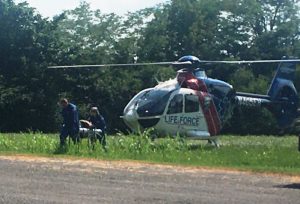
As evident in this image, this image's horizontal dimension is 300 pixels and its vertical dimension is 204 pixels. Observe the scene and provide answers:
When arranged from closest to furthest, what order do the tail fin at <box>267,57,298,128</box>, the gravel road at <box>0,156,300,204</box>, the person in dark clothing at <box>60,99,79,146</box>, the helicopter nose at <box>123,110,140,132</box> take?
1. the gravel road at <box>0,156,300,204</box>
2. the person in dark clothing at <box>60,99,79,146</box>
3. the helicopter nose at <box>123,110,140,132</box>
4. the tail fin at <box>267,57,298,128</box>

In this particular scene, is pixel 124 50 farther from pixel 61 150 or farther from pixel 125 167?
pixel 125 167

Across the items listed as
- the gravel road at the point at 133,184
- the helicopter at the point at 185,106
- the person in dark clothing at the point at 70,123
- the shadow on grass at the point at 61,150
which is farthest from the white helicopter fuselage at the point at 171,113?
the gravel road at the point at 133,184

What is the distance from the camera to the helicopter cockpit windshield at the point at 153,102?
1242 inches

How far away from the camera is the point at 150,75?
60.6 metres

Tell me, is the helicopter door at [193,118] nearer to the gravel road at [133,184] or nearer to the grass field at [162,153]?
the grass field at [162,153]

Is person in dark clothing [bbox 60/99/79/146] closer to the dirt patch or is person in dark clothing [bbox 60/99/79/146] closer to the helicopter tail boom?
the dirt patch

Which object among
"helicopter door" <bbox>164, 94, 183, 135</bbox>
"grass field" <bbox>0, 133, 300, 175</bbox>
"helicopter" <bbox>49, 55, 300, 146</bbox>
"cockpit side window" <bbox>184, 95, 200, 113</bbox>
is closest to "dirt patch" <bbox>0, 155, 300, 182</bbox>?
"grass field" <bbox>0, 133, 300, 175</bbox>

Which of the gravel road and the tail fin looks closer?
the gravel road

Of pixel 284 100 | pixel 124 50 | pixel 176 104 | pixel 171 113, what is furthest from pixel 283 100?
pixel 124 50

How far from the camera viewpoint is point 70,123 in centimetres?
2516

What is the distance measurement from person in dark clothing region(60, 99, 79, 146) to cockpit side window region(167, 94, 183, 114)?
24.3 ft

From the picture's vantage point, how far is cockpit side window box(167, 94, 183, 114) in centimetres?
3188

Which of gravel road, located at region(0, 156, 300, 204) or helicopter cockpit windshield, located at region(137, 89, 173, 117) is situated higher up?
helicopter cockpit windshield, located at region(137, 89, 173, 117)

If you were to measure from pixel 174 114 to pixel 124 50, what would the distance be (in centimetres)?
3612
